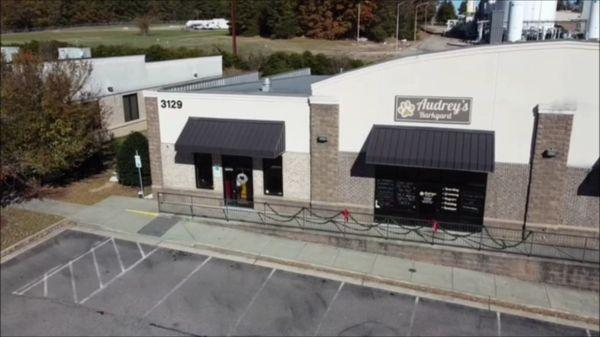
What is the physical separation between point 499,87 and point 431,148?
297 cm

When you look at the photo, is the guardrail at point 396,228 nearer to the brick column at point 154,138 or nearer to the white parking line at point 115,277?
the brick column at point 154,138

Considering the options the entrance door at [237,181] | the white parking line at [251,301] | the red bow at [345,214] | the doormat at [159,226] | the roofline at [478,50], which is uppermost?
the roofline at [478,50]

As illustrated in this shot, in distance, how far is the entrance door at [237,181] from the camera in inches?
797

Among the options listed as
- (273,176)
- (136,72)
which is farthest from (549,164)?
(136,72)

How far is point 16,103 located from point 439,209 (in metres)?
18.2

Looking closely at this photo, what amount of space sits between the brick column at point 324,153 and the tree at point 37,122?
38.2 ft

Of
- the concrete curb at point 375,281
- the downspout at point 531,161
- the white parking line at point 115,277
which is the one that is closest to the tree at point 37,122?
the concrete curb at point 375,281

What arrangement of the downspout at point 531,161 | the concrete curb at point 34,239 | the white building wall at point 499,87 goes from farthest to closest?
the concrete curb at point 34,239, the downspout at point 531,161, the white building wall at point 499,87

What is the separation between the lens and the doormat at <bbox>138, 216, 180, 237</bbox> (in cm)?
1894

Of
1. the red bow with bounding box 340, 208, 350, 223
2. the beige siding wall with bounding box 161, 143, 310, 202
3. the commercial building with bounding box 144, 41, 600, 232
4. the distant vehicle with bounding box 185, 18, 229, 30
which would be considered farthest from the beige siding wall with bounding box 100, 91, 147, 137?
the distant vehicle with bounding box 185, 18, 229, 30

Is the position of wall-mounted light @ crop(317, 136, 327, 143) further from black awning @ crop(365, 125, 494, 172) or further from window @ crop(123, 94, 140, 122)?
window @ crop(123, 94, 140, 122)

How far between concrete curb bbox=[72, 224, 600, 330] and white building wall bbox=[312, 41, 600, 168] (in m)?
5.08

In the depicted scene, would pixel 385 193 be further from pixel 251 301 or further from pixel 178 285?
pixel 178 285

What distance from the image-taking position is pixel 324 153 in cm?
1873
